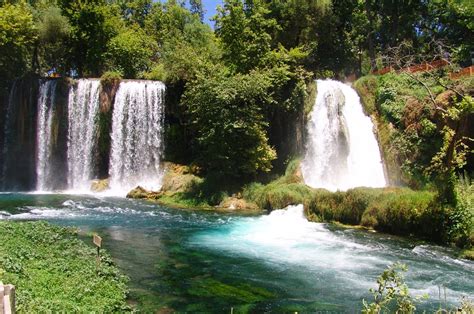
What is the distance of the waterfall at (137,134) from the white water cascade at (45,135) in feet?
14.8

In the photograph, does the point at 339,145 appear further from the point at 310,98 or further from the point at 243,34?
the point at 243,34

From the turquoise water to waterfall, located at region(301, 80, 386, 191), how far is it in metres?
6.10

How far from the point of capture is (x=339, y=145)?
2744cm

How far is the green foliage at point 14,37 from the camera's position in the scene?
112 feet

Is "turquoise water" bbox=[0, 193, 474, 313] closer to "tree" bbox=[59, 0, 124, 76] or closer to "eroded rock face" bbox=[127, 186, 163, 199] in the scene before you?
"eroded rock face" bbox=[127, 186, 163, 199]

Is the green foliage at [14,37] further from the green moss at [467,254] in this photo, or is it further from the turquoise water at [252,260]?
the green moss at [467,254]

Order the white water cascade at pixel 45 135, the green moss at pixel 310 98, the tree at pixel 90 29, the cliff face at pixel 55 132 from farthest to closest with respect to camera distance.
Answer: the tree at pixel 90 29 → the white water cascade at pixel 45 135 → the cliff face at pixel 55 132 → the green moss at pixel 310 98

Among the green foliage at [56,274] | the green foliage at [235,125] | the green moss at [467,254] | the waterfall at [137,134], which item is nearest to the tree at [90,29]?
the waterfall at [137,134]

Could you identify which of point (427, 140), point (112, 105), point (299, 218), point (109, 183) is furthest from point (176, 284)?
point (112, 105)

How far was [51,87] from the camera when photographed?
3319 centimetres

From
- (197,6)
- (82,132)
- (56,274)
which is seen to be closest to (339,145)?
(82,132)

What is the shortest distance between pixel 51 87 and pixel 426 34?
31828 mm

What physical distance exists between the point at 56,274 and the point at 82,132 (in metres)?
24.7

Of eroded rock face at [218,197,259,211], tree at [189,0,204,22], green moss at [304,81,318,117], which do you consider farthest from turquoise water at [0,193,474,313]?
tree at [189,0,204,22]
